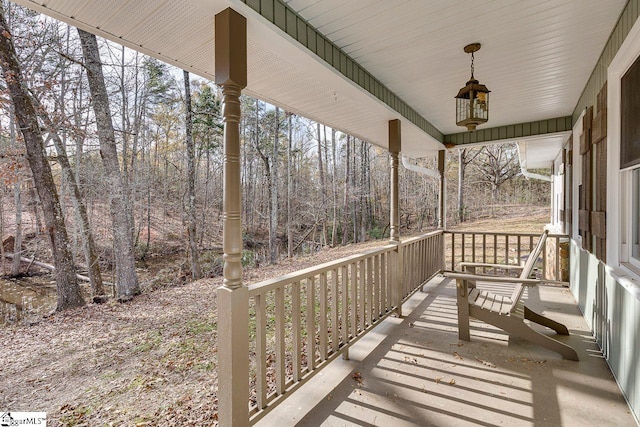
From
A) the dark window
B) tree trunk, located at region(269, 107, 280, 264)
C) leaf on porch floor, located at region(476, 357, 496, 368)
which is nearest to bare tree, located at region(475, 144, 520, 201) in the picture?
tree trunk, located at region(269, 107, 280, 264)

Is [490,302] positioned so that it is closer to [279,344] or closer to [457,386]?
[457,386]

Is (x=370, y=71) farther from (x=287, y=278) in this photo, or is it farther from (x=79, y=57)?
(x=79, y=57)

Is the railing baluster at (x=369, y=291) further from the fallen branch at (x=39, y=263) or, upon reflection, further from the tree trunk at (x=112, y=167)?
the fallen branch at (x=39, y=263)

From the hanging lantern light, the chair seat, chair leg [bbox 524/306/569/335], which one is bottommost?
chair leg [bbox 524/306/569/335]

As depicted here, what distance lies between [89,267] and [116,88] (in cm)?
503

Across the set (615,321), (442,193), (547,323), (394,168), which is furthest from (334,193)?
(615,321)

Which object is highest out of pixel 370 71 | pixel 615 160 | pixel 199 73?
pixel 370 71

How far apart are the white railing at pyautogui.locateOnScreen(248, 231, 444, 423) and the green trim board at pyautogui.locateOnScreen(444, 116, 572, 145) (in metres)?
2.23

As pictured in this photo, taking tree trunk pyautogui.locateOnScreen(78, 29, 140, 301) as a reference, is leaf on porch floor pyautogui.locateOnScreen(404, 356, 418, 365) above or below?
below

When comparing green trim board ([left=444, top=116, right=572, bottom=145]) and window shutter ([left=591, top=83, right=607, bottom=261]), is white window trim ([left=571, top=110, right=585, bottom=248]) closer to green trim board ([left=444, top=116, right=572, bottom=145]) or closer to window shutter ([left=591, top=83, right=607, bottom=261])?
green trim board ([left=444, top=116, right=572, bottom=145])

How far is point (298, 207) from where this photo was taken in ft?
47.9

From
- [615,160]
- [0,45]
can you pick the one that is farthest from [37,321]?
[615,160]

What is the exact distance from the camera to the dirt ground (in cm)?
245

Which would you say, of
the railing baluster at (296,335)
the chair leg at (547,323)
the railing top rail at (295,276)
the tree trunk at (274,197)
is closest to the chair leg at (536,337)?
the chair leg at (547,323)
